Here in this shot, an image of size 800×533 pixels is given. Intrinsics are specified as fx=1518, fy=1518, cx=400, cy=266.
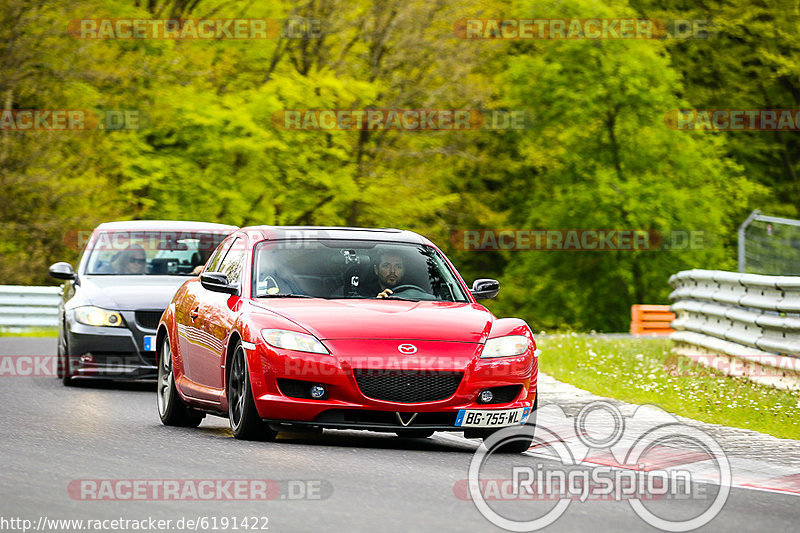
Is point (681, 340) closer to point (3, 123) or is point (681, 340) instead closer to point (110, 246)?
point (110, 246)

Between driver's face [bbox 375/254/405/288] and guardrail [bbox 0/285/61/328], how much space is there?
19.7 m

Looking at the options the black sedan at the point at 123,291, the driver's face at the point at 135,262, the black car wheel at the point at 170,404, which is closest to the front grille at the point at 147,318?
the black sedan at the point at 123,291

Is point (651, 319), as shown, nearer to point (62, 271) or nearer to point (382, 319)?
point (62, 271)

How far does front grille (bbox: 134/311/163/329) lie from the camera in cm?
1611

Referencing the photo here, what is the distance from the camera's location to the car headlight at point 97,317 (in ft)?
52.9

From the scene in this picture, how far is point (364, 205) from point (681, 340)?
24.7 meters

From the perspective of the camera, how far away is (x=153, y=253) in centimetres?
1748

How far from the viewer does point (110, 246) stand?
17.7 m

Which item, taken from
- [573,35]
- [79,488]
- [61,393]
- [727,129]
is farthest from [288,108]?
[79,488]

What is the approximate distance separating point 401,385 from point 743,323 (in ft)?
26.3

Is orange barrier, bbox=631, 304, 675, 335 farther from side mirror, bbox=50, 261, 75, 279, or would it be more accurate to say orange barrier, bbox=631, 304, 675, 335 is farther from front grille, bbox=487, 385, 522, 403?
front grille, bbox=487, 385, 522, 403

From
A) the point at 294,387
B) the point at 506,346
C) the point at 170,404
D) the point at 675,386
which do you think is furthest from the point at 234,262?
the point at 675,386

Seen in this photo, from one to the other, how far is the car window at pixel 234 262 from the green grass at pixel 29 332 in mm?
17991

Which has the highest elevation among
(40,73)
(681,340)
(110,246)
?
(40,73)
